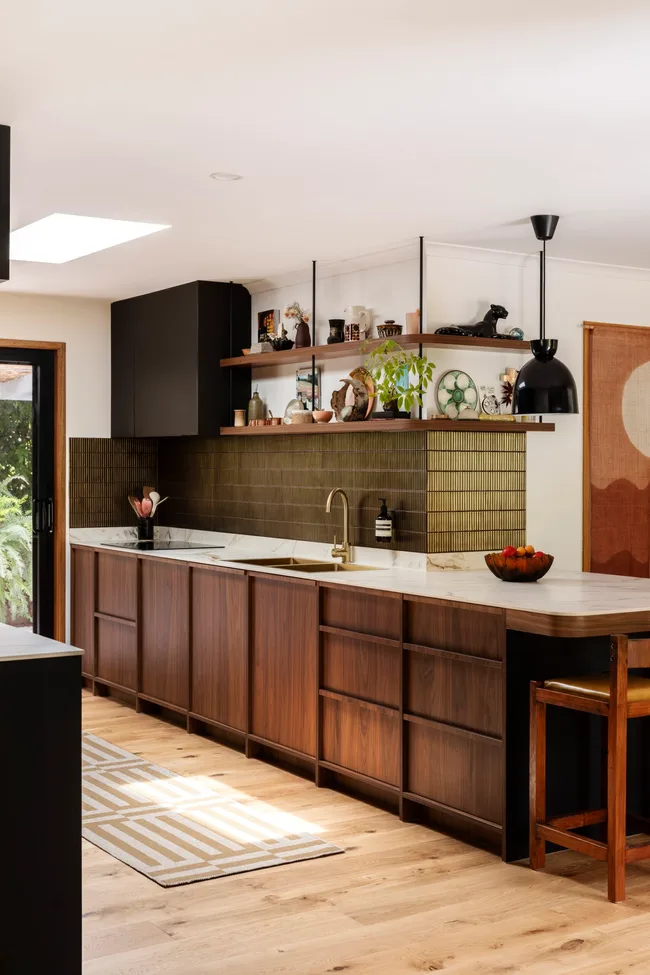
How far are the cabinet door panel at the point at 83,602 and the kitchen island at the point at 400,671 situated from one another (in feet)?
2.57

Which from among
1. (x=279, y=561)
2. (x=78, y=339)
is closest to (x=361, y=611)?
(x=279, y=561)

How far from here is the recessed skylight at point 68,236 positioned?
5.01 meters

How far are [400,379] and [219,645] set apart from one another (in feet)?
5.20

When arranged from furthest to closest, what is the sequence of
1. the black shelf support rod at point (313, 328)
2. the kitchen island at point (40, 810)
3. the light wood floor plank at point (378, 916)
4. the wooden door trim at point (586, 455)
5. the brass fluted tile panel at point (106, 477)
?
the brass fluted tile panel at point (106, 477), the black shelf support rod at point (313, 328), the wooden door trim at point (586, 455), the light wood floor plank at point (378, 916), the kitchen island at point (40, 810)

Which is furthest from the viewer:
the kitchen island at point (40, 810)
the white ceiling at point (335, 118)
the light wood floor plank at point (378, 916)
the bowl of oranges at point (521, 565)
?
the bowl of oranges at point (521, 565)

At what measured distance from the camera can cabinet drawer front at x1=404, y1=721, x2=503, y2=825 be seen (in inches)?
154

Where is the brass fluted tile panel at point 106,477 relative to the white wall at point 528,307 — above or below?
below

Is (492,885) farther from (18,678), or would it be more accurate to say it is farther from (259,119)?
(259,119)

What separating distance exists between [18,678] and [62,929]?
64cm

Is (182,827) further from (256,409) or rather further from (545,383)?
(256,409)

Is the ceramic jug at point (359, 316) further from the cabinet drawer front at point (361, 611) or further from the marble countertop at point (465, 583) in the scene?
the cabinet drawer front at point (361, 611)

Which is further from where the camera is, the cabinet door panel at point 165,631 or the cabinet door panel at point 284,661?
the cabinet door panel at point 165,631

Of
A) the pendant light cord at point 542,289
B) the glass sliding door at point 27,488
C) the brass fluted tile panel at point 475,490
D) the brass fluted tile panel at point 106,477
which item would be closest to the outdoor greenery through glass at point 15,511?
the glass sliding door at point 27,488

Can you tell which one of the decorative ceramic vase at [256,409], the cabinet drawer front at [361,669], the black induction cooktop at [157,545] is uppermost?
the decorative ceramic vase at [256,409]
